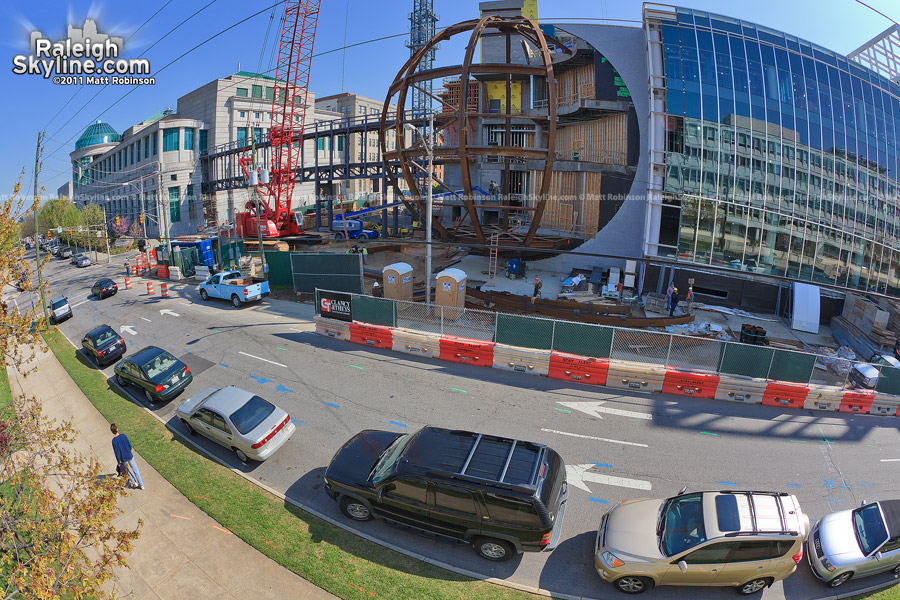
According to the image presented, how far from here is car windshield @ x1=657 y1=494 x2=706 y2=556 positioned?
7070 mm

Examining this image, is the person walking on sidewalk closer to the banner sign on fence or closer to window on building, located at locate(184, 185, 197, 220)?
the banner sign on fence

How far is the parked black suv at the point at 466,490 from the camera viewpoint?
7.42m

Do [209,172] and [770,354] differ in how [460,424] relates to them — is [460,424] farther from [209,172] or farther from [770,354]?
[209,172]

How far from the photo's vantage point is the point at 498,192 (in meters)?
38.1

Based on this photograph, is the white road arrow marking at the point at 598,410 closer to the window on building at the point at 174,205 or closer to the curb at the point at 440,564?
the curb at the point at 440,564

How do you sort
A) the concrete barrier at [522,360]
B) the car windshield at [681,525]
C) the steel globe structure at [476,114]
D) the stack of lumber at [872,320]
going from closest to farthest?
1. the car windshield at [681,525]
2. the concrete barrier at [522,360]
3. the stack of lumber at [872,320]
4. the steel globe structure at [476,114]

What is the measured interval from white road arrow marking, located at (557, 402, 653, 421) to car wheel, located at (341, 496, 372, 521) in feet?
23.4

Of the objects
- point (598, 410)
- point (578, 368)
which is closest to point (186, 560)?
point (598, 410)

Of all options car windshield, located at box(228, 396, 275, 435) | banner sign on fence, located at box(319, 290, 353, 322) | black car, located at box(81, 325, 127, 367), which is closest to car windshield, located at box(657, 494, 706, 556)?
car windshield, located at box(228, 396, 275, 435)

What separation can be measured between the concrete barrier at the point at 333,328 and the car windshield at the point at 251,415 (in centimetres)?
734

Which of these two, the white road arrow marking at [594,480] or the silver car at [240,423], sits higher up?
the silver car at [240,423]

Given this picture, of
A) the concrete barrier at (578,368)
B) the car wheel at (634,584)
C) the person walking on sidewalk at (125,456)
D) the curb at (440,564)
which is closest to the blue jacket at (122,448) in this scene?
the person walking on sidewalk at (125,456)

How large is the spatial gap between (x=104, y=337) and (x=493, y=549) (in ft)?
60.4

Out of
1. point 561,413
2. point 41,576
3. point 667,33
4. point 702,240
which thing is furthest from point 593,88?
point 41,576
